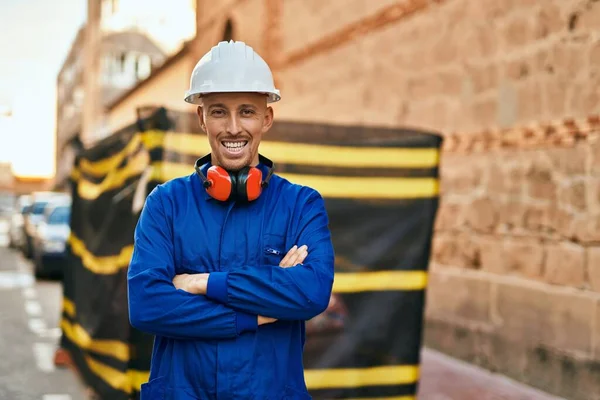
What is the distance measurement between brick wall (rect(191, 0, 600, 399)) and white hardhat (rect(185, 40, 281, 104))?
4260mm

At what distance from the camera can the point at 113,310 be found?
465 centimetres

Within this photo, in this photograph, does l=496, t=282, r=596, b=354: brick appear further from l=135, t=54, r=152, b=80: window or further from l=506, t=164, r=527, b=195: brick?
l=135, t=54, r=152, b=80: window

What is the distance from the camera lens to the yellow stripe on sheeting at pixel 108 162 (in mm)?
4537

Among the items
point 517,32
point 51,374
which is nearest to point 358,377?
point 51,374

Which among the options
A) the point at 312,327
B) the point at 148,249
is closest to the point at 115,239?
the point at 312,327

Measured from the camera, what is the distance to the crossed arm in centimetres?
217

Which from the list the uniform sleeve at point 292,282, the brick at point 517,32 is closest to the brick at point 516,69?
the brick at point 517,32

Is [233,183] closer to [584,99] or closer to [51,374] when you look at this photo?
[584,99]

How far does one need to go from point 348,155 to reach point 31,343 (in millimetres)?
5266

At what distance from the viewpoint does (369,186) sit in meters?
4.27

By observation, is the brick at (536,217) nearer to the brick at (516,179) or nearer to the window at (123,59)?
the brick at (516,179)

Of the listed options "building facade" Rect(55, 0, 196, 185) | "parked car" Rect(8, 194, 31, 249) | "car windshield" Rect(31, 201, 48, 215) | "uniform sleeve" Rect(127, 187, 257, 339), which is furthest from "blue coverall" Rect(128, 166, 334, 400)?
"building facade" Rect(55, 0, 196, 185)

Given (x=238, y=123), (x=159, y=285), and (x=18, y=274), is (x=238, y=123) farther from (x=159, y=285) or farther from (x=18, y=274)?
(x=18, y=274)

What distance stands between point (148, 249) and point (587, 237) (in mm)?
4435
